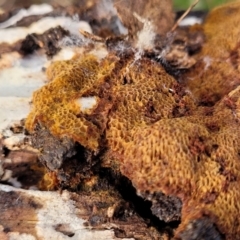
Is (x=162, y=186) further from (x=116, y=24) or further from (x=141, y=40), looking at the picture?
(x=116, y=24)

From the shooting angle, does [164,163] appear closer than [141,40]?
Yes

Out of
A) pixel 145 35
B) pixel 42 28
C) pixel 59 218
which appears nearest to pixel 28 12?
pixel 42 28

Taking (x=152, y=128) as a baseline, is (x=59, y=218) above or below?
below

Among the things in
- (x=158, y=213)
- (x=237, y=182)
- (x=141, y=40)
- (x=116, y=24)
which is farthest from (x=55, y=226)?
(x=116, y=24)

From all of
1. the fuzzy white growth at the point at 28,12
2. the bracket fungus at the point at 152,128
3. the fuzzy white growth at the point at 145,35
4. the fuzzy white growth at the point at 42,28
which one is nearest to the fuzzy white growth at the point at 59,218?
the bracket fungus at the point at 152,128

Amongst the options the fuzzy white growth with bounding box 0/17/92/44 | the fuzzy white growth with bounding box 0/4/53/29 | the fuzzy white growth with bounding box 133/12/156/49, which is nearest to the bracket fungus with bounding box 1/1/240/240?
the fuzzy white growth with bounding box 133/12/156/49

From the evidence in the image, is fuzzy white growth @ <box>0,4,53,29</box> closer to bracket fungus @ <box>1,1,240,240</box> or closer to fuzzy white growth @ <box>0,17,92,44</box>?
fuzzy white growth @ <box>0,17,92,44</box>

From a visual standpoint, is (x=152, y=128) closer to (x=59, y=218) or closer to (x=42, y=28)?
(x=59, y=218)
